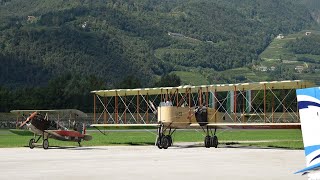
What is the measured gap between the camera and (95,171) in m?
18.3

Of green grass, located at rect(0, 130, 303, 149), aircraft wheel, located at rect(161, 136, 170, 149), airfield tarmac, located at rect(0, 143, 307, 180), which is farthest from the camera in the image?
green grass, located at rect(0, 130, 303, 149)

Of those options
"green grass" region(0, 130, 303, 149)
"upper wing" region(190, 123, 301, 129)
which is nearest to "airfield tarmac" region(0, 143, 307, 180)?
"upper wing" region(190, 123, 301, 129)

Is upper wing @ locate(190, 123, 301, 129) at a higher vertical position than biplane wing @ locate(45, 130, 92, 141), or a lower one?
higher

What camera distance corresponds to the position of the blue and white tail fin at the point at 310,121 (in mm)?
9641

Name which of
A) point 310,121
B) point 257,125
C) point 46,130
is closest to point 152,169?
point 310,121

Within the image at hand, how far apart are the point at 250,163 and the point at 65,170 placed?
6415 millimetres

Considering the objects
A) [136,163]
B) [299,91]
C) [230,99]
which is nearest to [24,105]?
[230,99]

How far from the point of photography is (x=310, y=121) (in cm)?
973

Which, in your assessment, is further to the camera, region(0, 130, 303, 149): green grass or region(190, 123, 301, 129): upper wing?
region(0, 130, 303, 149): green grass

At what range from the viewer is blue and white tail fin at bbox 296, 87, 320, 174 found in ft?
31.6

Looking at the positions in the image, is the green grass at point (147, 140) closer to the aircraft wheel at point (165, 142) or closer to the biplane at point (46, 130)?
the biplane at point (46, 130)

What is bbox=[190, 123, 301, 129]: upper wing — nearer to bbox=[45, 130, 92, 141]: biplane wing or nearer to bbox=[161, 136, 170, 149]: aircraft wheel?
bbox=[161, 136, 170, 149]: aircraft wheel

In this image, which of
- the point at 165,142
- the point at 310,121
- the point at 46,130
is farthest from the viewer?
the point at 46,130

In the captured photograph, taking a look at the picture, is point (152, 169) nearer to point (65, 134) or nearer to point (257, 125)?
point (257, 125)
